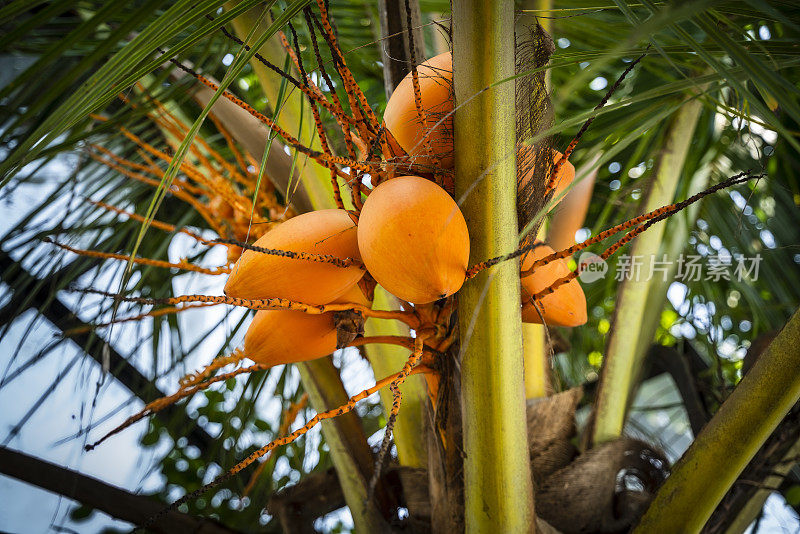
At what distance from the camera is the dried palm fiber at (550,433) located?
2.52ft

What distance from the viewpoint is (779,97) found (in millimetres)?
316

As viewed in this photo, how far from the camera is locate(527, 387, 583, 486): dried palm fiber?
0.77 metres

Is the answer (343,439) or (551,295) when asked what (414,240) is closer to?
(551,295)

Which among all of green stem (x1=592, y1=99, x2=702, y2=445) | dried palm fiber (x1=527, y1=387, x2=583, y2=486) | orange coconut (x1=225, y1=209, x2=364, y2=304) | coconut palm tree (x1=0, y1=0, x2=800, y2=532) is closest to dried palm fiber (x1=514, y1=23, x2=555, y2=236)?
coconut palm tree (x1=0, y1=0, x2=800, y2=532)

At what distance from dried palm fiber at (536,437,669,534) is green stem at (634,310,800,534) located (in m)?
0.10

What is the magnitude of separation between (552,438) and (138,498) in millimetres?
480

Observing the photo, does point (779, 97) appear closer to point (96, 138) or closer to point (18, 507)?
point (96, 138)

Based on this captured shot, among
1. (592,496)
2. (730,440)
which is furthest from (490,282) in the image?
(592,496)

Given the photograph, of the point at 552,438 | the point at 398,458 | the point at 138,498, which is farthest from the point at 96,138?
the point at 552,438

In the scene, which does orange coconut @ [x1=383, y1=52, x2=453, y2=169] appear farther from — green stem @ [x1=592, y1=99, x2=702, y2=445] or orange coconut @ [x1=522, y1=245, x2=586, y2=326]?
green stem @ [x1=592, y1=99, x2=702, y2=445]

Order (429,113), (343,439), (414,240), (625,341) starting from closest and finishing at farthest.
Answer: (414,240) < (429,113) < (343,439) < (625,341)

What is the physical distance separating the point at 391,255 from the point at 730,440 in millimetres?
356

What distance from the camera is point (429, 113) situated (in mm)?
554

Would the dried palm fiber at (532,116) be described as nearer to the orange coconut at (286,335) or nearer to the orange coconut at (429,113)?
the orange coconut at (429,113)
